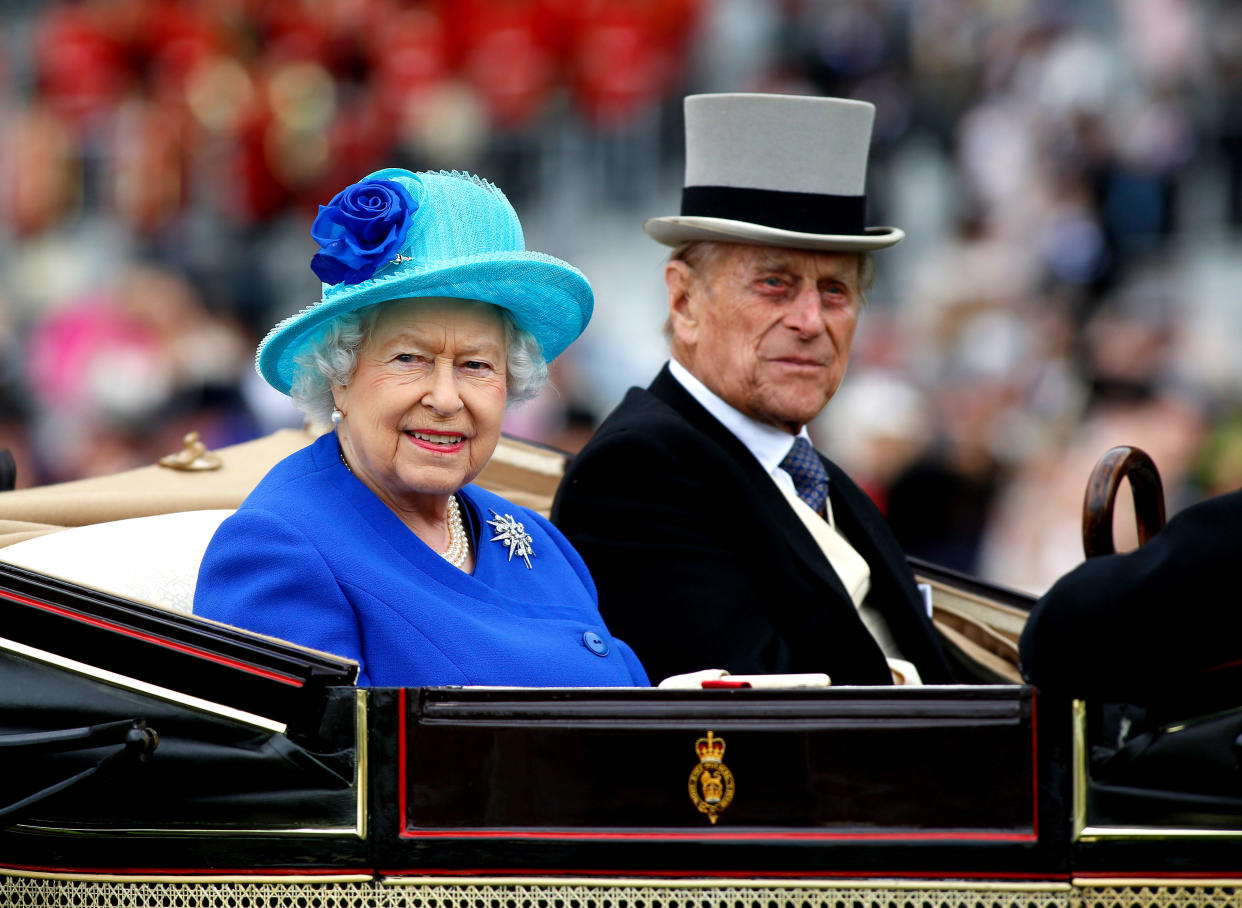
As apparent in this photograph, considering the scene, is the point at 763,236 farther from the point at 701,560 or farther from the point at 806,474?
the point at 701,560

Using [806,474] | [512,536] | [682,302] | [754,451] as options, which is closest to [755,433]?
[754,451]

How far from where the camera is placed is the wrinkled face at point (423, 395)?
7.09 ft

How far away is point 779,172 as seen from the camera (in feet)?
9.61

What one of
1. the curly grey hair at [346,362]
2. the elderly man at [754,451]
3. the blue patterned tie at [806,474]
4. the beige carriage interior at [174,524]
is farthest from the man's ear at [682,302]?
the curly grey hair at [346,362]

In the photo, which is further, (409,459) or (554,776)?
(409,459)

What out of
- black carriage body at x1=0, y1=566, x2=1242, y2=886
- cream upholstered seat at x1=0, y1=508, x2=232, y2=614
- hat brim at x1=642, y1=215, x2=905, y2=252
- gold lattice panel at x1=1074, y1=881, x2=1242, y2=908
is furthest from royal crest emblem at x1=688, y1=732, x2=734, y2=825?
hat brim at x1=642, y1=215, x2=905, y2=252

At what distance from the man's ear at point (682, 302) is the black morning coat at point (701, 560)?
0.21 m

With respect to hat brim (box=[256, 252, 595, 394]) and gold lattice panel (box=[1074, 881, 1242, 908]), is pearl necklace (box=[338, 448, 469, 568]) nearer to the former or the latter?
hat brim (box=[256, 252, 595, 394])

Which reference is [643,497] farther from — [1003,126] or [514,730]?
[1003,126]

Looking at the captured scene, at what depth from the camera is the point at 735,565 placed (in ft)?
8.84

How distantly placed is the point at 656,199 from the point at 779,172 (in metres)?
5.39

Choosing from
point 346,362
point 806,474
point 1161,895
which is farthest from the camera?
point 806,474

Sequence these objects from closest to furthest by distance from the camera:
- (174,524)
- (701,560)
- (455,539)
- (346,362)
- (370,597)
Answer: (370,597), (346,362), (455,539), (174,524), (701,560)

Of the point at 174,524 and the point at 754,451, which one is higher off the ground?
the point at 754,451
